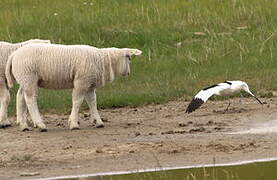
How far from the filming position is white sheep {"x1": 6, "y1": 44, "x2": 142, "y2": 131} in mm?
13203

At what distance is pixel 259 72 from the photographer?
16547 millimetres

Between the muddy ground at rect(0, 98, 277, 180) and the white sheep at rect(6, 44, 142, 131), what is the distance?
45 cm

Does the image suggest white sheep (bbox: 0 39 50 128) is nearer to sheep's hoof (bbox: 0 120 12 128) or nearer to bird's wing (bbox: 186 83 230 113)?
sheep's hoof (bbox: 0 120 12 128)

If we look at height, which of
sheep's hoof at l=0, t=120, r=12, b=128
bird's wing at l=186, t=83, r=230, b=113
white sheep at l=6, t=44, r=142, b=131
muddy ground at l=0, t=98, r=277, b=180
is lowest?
sheep's hoof at l=0, t=120, r=12, b=128

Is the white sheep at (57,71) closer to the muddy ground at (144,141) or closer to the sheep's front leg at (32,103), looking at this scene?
the sheep's front leg at (32,103)

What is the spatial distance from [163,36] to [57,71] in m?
6.35

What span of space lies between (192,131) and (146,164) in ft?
6.49

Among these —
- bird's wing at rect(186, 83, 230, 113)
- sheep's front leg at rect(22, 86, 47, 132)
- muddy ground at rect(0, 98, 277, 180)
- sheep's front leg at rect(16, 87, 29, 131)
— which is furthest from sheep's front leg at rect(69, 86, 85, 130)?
bird's wing at rect(186, 83, 230, 113)

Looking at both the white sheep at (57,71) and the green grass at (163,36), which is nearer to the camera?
the white sheep at (57,71)

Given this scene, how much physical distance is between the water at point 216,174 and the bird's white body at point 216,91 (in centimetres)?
307

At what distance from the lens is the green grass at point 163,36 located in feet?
52.7

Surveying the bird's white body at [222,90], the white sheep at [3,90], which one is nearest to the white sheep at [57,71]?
the white sheep at [3,90]

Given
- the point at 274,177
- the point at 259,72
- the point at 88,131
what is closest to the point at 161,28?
the point at 259,72

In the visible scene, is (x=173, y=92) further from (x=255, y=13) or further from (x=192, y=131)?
(x=255, y=13)
